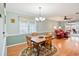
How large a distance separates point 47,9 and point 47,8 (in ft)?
0.05

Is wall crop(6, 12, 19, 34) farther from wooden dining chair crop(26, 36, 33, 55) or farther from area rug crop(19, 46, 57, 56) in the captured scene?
area rug crop(19, 46, 57, 56)

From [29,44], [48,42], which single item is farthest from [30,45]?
[48,42]

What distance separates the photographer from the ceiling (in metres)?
1.64

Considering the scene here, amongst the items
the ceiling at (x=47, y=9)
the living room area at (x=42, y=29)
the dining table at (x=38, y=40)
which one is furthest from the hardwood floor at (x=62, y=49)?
the ceiling at (x=47, y=9)

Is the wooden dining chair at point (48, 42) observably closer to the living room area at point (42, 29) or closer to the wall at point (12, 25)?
the living room area at point (42, 29)

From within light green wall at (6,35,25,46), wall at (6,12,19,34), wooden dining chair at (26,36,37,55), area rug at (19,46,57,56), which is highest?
wall at (6,12,19,34)

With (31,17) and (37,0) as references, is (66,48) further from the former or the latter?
(37,0)

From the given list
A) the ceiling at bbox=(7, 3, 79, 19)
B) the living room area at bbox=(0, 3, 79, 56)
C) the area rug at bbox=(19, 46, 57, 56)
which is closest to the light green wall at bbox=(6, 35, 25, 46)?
the living room area at bbox=(0, 3, 79, 56)

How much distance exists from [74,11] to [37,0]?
1.90 ft

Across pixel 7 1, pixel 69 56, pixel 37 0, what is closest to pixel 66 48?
pixel 69 56

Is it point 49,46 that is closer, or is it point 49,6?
point 49,6

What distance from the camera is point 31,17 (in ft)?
5.61

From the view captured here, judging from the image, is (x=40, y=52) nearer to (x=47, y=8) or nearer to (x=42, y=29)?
(x=42, y=29)

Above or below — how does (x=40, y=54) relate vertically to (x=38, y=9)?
below
